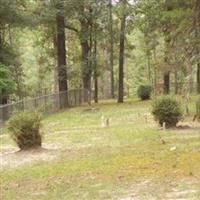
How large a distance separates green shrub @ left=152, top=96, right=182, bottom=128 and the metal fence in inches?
218

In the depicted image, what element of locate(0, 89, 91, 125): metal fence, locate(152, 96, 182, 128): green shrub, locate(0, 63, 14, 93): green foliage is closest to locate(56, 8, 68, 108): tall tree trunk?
locate(0, 89, 91, 125): metal fence

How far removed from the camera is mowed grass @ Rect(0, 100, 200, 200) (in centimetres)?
997

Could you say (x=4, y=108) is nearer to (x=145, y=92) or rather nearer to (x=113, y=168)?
(x=113, y=168)

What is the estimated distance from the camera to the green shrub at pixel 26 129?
15.1 m

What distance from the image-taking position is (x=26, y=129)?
15125mm

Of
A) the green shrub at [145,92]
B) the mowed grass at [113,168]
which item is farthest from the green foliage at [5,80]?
the green shrub at [145,92]

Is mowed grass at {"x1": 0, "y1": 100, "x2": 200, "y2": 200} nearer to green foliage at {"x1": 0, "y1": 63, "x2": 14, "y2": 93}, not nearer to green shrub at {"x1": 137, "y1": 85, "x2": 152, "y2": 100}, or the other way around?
green foliage at {"x1": 0, "y1": 63, "x2": 14, "y2": 93}

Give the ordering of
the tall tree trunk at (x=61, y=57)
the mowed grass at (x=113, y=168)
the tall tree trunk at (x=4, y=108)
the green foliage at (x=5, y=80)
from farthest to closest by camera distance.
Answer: the tall tree trunk at (x=61, y=57)
the green foliage at (x=5, y=80)
the tall tree trunk at (x=4, y=108)
the mowed grass at (x=113, y=168)

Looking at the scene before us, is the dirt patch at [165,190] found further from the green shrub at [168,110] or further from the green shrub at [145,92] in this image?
the green shrub at [145,92]

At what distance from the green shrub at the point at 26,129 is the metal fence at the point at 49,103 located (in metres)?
6.81

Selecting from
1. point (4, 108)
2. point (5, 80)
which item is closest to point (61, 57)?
point (5, 80)

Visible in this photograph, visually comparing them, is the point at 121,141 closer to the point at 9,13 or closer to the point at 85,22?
the point at 9,13

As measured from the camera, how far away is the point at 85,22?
36.9 meters

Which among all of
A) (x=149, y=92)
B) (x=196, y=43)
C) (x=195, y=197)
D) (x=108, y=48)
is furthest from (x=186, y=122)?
(x=108, y=48)
